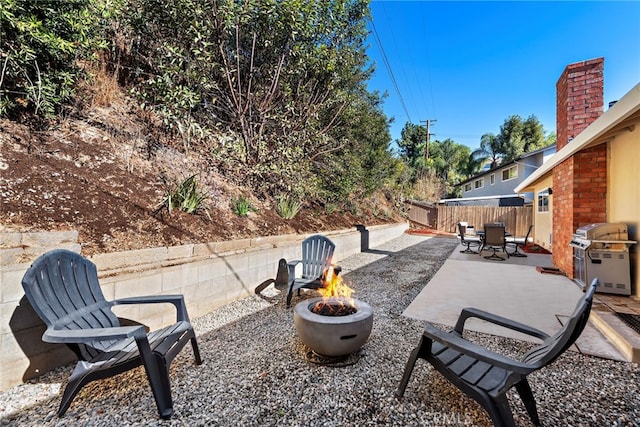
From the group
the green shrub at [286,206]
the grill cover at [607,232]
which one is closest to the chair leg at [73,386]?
the green shrub at [286,206]

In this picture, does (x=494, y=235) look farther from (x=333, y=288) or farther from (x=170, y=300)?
A: (x=170, y=300)

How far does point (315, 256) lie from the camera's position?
4.37 metres

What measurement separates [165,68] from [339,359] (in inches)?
190

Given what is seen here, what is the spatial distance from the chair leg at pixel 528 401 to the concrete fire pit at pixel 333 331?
3.62 ft

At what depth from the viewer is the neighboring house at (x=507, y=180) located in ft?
55.7

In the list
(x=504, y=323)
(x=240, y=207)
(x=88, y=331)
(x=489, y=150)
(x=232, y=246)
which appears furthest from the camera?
(x=489, y=150)

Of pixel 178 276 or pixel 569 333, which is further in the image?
pixel 178 276

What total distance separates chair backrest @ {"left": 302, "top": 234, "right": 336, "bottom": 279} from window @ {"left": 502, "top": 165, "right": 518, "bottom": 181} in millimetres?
20401

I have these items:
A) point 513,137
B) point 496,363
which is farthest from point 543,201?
point 513,137

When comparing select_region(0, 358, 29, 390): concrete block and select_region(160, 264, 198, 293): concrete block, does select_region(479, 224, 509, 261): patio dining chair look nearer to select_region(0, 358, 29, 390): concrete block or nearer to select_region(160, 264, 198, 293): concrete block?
select_region(160, 264, 198, 293): concrete block

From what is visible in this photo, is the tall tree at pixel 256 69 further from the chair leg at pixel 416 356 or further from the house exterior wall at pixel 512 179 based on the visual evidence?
the house exterior wall at pixel 512 179

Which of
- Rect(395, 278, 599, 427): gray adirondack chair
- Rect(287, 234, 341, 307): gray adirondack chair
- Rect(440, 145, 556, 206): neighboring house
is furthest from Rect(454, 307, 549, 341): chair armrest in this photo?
Rect(440, 145, 556, 206): neighboring house

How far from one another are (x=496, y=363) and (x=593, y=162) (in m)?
4.99

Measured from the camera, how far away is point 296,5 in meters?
Result: 4.18
